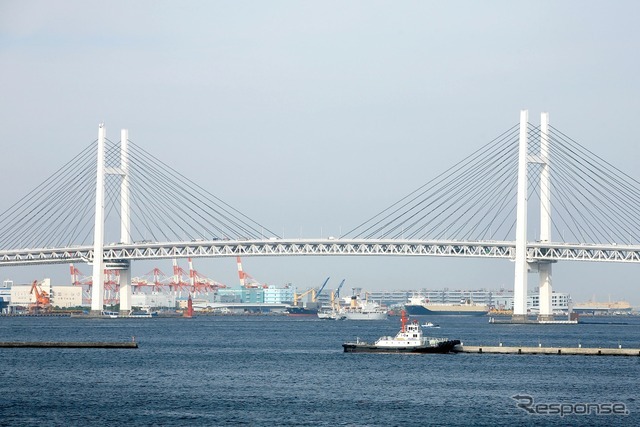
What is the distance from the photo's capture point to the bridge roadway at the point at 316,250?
303ft

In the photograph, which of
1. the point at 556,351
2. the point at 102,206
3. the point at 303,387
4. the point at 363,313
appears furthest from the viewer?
the point at 363,313

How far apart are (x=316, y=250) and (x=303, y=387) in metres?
57.5

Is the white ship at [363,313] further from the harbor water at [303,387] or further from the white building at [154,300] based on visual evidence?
the harbor water at [303,387]

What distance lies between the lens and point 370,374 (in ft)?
161

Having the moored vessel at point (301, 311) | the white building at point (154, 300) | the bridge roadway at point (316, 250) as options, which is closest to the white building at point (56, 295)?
the white building at point (154, 300)

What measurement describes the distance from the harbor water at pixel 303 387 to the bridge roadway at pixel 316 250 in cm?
3035

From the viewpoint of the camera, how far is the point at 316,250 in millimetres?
101750

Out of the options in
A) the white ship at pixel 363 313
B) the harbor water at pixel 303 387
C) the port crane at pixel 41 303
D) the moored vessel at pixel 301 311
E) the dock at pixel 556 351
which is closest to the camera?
the harbor water at pixel 303 387

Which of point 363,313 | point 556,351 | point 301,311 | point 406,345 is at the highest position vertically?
point 363,313

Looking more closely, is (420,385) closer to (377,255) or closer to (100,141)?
(377,255)

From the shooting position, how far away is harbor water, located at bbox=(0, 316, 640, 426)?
36594 mm

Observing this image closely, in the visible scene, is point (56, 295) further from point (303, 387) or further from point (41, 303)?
point (303, 387)

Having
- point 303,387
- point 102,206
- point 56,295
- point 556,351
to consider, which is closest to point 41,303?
point 56,295

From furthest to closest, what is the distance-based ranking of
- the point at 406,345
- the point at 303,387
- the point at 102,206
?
the point at 102,206 < the point at 406,345 < the point at 303,387
